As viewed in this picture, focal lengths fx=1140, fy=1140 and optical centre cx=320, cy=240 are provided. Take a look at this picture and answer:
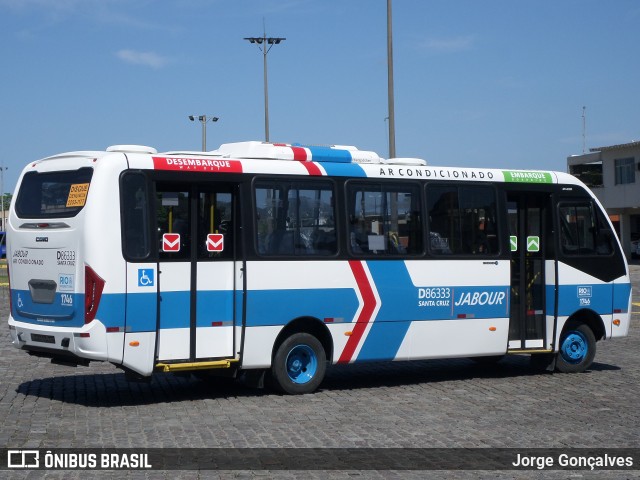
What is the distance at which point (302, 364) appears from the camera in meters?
13.9

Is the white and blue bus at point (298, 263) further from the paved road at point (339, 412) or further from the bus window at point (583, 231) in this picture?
the paved road at point (339, 412)

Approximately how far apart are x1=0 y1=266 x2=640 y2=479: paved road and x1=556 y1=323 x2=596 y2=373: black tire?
9.4 inches

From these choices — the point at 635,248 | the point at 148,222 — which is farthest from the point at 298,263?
the point at 635,248

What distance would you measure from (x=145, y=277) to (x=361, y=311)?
3068 millimetres

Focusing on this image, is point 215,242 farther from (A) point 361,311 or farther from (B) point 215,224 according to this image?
(A) point 361,311

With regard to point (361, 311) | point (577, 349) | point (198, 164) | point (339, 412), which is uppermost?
point (198, 164)

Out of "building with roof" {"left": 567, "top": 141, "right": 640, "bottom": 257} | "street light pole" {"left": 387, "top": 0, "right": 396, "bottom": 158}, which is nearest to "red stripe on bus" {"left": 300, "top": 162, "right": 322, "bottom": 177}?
"street light pole" {"left": 387, "top": 0, "right": 396, "bottom": 158}

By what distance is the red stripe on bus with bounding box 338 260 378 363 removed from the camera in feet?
46.6

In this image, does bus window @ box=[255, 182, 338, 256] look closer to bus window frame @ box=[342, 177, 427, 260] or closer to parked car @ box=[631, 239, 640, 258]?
bus window frame @ box=[342, 177, 427, 260]

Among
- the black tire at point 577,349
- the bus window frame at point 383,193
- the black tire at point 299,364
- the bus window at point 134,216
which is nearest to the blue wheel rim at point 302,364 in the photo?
the black tire at point 299,364

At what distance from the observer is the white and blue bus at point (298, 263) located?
12.4 meters

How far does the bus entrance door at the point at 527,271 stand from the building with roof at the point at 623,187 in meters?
55.7

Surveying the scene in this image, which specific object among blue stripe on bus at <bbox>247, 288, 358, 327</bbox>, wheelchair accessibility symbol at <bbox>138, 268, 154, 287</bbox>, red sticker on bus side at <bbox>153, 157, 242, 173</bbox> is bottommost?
blue stripe on bus at <bbox>247, 288, 358, 327</bbox>

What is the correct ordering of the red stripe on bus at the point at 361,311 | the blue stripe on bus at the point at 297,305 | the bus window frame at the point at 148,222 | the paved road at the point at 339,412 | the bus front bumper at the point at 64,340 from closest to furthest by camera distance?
the paved road at the point at 339,412, the bus front bumper at the point at 64,340, the bus window frame at the point at 148,222, the blue stripe on bus at the point at 297,305, the red stripe on bus at the point at 361,311
